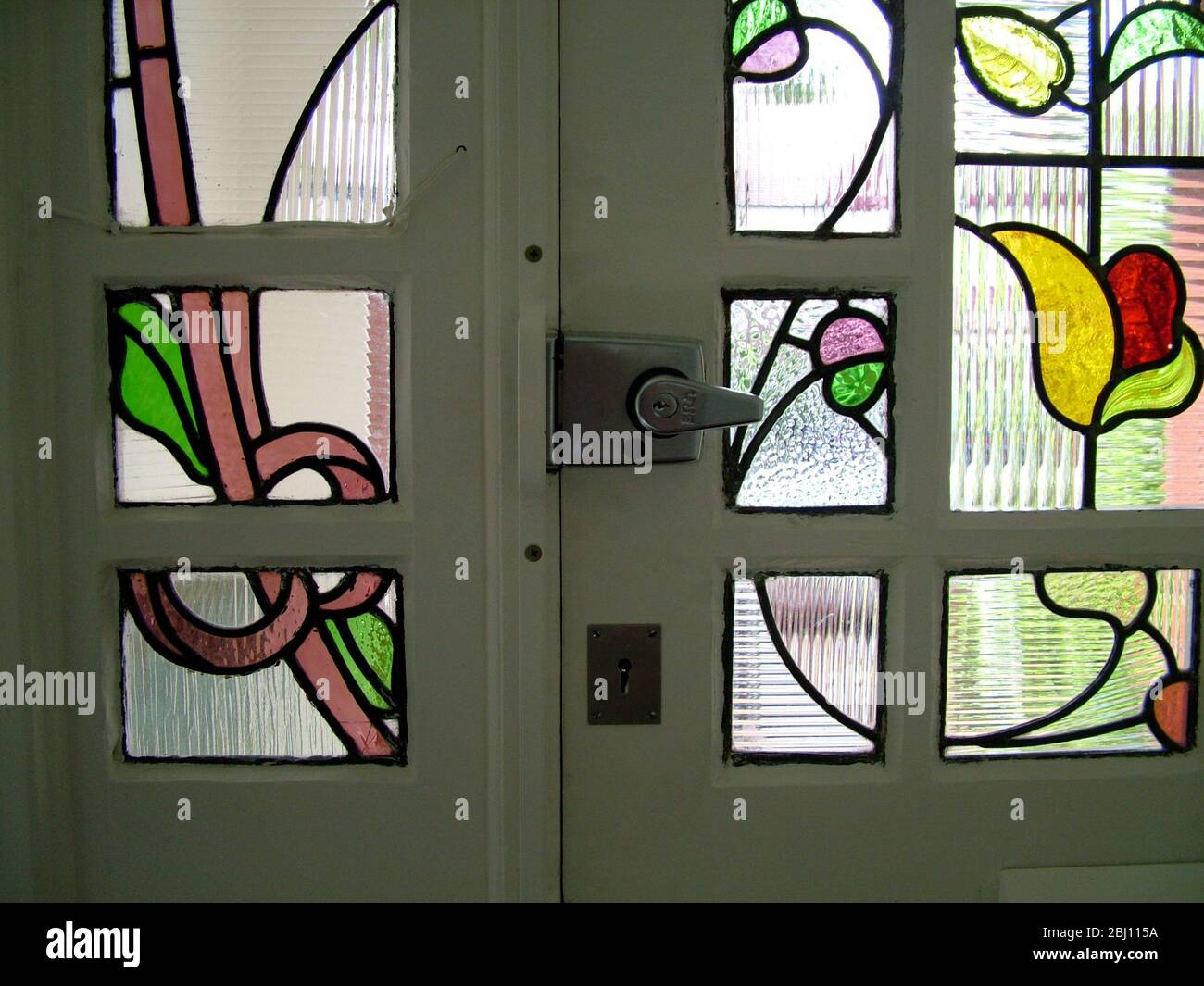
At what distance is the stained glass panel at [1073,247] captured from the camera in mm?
703

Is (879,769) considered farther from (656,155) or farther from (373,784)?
(656,155)

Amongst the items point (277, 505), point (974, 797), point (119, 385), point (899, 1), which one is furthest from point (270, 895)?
point (899, 1)

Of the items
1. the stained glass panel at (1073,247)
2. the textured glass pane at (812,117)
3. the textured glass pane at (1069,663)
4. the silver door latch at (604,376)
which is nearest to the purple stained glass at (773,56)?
the textured glass pane at (812,117)

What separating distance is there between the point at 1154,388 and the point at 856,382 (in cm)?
28

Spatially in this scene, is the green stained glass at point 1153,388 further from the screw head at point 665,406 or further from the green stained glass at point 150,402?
the green stained glass at point 150,402

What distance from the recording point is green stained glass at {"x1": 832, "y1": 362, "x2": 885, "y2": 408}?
2.32 ft

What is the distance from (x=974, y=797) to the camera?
73cm

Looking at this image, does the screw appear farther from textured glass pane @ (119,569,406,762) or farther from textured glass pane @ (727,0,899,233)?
textured glass pane @ (119,569,406,762)

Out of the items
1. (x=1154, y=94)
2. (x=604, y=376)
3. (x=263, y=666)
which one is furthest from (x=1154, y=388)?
(x=263, y=666)

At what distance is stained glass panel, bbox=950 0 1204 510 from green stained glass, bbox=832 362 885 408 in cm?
8

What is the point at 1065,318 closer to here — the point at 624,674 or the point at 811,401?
the point at 811,401

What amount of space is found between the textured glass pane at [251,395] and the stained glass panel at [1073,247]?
54 centimetres

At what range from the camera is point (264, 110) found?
0.69 m

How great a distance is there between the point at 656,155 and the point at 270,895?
2.50 ft
